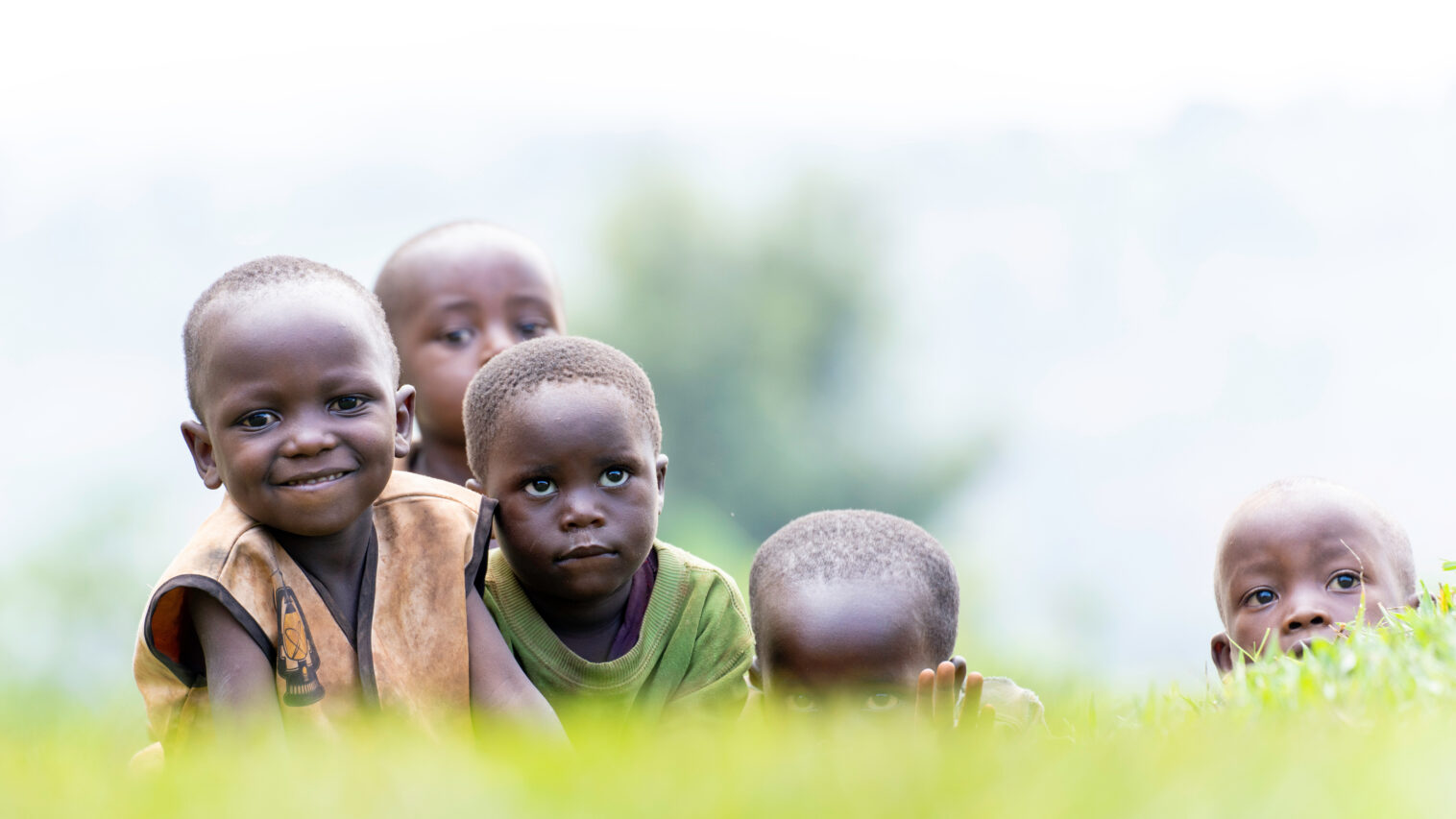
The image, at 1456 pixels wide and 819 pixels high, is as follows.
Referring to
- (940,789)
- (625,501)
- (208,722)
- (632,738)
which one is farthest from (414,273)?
(940,789)

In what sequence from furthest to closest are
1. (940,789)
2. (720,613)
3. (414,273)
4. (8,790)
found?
(414,273) → (720,613) → (8,790) → (940,789)

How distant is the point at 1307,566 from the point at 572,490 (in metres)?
2.51

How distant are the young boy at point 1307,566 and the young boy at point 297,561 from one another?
8.32 feet

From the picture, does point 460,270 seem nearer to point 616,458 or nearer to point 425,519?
point 616,458

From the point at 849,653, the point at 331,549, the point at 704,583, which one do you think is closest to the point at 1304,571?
the point at 849,653

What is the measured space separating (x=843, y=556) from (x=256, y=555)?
5.79 feet

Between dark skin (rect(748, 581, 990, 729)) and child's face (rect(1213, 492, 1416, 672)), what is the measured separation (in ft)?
4.20

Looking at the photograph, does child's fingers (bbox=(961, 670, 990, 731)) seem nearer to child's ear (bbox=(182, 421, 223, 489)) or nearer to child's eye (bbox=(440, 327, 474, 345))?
child's ear (bbox=(182, 421, 223, 489))

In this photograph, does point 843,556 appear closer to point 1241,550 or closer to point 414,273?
point 1241,550

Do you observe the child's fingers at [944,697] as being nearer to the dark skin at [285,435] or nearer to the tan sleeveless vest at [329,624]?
the dark skin at [285,435]

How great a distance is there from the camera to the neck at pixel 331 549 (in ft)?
11.5

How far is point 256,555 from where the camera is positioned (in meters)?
3.37

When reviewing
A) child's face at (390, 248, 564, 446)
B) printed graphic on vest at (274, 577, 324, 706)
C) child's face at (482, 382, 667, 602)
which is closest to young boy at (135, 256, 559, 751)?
printed graphic on vest at (274, 577, 324, 706)

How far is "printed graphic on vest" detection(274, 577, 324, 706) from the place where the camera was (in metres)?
3.33
